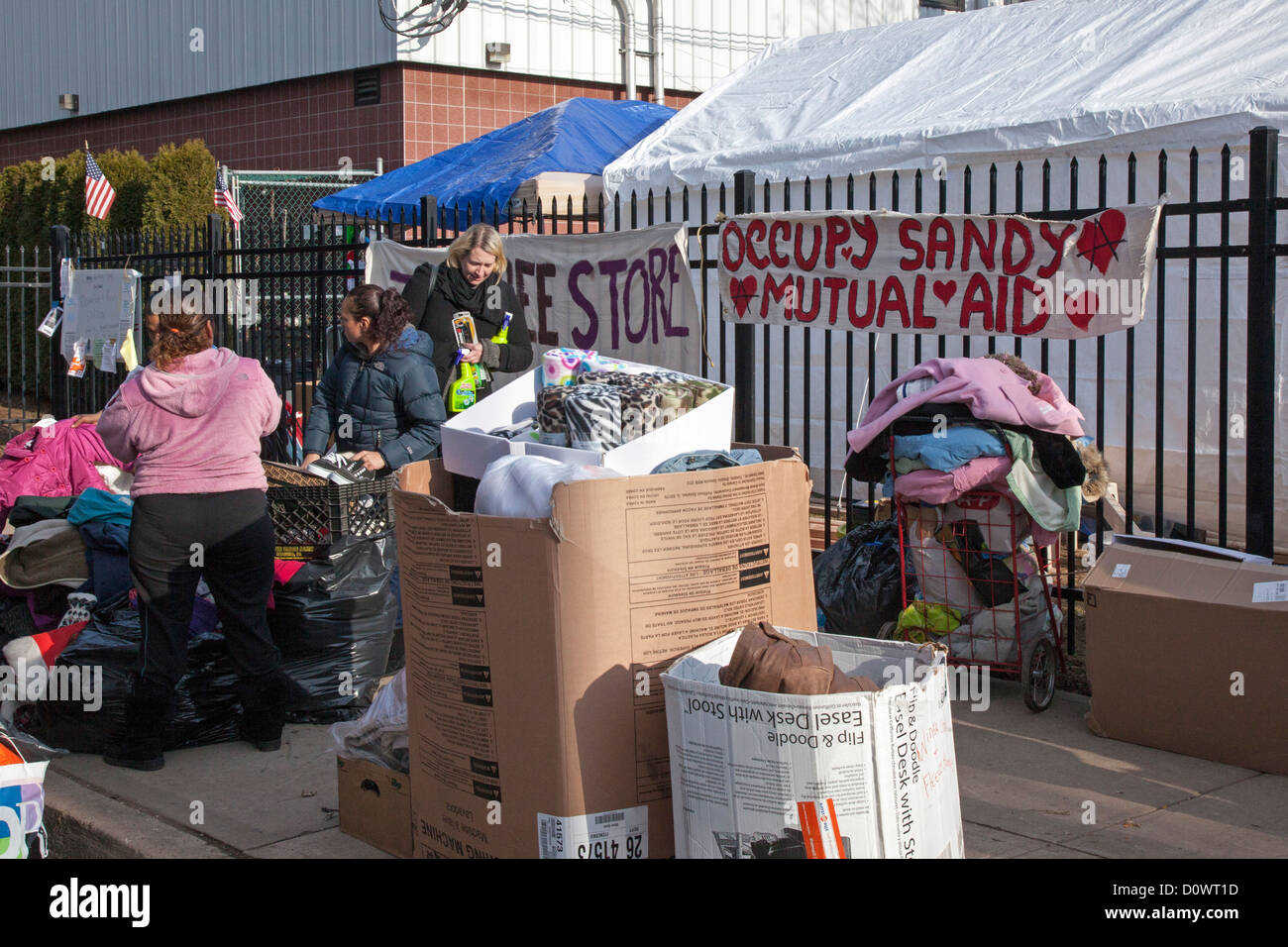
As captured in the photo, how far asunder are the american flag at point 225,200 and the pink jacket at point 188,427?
997 cm

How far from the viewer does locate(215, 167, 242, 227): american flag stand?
1424cm

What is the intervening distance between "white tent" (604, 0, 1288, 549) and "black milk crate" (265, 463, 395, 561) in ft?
9.18

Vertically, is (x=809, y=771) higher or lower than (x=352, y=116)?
lower

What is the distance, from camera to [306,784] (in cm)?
474

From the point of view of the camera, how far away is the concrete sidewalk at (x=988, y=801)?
3.98 metres

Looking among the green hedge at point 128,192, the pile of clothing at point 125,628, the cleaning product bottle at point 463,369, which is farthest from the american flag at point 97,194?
the cleaning product bottle at point 463,369

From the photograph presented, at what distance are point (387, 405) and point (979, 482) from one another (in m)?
2.69

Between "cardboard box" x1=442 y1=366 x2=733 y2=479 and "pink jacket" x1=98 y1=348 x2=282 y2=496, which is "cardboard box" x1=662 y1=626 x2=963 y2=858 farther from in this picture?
"pink jacket" x1=98 y1=348 x2=282 y2=496

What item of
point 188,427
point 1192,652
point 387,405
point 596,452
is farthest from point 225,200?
point 1192,652

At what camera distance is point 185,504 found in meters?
4.88

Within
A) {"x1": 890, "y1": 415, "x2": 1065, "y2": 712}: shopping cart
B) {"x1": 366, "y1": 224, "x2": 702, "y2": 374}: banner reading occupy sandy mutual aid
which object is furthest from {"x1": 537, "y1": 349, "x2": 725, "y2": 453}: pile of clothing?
{"x1": 366, "y1": 224, "x2": 702, "y2": 374}: banner reading occupy sandy mutual aid

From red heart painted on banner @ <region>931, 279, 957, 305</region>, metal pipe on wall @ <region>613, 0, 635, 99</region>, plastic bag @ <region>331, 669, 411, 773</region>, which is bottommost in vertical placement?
plastic bag @ <region>331, 669, 411, 773</region>

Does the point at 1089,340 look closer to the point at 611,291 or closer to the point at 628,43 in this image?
the point at 611,291
